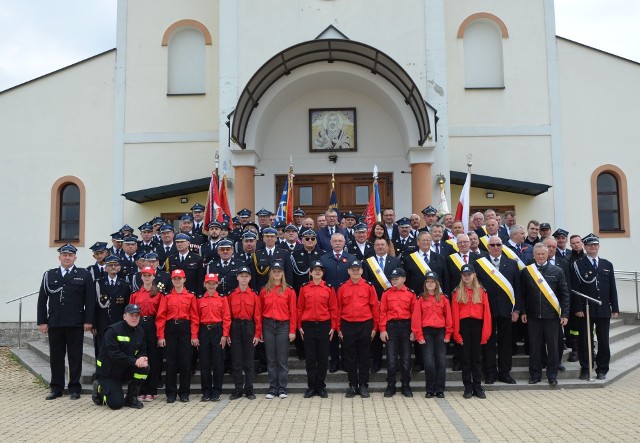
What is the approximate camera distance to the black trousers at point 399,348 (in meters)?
8.12

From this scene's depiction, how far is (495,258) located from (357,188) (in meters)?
6.46

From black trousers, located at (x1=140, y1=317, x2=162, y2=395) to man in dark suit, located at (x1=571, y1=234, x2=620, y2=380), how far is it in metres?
6.22

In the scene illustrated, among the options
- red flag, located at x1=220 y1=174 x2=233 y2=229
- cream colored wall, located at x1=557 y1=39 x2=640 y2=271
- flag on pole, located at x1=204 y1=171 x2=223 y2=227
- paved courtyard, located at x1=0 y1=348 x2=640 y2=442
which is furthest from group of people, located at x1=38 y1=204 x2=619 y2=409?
cream colored wall, located at x1=557 y1=39 x2=640 y2=271

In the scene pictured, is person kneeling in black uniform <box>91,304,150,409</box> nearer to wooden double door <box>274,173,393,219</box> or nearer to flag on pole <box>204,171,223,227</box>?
flag on pole <box>204,171,223,227</box>

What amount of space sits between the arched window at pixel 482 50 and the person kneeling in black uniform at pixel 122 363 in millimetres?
11198

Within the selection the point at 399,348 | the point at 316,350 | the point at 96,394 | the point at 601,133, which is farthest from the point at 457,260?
the point at 601,133

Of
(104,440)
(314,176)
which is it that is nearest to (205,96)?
(314,176)

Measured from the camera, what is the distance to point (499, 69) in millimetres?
15781

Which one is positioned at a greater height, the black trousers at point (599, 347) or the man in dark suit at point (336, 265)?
the man in dark suit at point (336, 265)

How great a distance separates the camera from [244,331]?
830 cm

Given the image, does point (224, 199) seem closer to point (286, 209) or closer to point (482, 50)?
→ point (286, 209)

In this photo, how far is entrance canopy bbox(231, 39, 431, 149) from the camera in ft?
42.1

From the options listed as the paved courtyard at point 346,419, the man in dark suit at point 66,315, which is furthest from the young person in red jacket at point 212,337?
the man in dark suit at point 66,315

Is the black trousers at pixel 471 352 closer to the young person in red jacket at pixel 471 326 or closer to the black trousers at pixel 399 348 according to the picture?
the young person in red jacket at pixel 471 326
